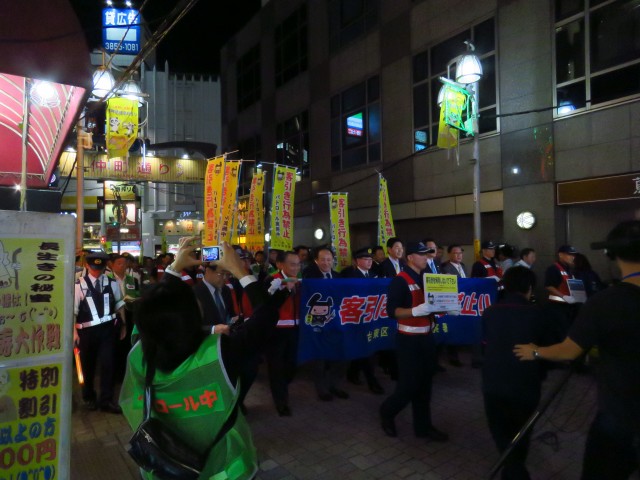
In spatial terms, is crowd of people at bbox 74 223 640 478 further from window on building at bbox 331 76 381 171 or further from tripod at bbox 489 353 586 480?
window on building at bbox 331 76 381 171

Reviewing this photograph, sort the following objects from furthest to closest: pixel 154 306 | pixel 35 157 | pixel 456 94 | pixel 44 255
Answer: pixel 456 94 → pixel 35 157 → pixel 44 255 → pixel 154 306

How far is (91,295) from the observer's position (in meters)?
5.72

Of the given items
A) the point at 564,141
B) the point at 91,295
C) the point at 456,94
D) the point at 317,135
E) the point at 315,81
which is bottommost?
the point at 91,295

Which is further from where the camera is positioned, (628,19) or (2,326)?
(628,19)

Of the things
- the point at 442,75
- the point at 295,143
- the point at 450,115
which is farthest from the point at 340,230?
the point at 295,143

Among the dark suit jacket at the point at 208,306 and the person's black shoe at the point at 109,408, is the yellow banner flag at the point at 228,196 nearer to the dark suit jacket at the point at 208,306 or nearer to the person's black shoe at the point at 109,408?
the person's black shoe at the point at 109,408

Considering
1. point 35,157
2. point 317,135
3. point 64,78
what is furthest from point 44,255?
point 317,135

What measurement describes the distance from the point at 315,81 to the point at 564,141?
1162 centimetres

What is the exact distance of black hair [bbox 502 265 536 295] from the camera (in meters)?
3.33

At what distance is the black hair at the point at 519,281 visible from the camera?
333 cm

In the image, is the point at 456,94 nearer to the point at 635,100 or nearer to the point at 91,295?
the point at 635,100

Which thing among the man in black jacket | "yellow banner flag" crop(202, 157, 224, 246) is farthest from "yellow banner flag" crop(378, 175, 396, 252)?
the man in black jacket

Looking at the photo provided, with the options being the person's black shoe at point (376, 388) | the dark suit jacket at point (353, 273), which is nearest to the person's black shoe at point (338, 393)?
the person's black shoe at point (376, 388)

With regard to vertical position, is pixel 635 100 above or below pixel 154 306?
above
